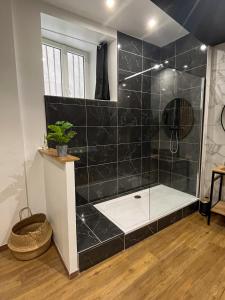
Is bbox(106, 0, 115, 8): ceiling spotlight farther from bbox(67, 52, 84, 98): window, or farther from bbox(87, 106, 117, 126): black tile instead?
bbox(87, 106, 117, 126): black tile

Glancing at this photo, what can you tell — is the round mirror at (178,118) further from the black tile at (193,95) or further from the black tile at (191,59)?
the black tile at (191,59)

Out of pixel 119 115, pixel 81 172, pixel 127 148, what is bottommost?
pixel 81 172

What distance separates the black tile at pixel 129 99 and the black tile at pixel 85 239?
1862 millimetres

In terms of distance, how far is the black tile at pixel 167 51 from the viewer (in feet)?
9.58

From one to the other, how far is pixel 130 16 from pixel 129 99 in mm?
1086

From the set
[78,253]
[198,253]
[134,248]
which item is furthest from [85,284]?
[198,253]

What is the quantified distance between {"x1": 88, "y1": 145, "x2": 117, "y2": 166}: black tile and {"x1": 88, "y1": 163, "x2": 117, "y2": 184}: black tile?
0.26 feet

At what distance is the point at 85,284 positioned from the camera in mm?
1473

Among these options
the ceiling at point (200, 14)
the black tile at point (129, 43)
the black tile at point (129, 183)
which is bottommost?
the black tile at point (129, 183)

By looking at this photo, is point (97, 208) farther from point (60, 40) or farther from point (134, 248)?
point (60, 40)

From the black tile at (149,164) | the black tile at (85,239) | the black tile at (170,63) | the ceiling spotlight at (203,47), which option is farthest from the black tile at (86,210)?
the ceiling spotlight at (203,47)

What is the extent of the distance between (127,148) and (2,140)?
182 centimetres

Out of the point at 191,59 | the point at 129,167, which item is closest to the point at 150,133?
the point at 129,167

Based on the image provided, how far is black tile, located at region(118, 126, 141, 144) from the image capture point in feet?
9.31
